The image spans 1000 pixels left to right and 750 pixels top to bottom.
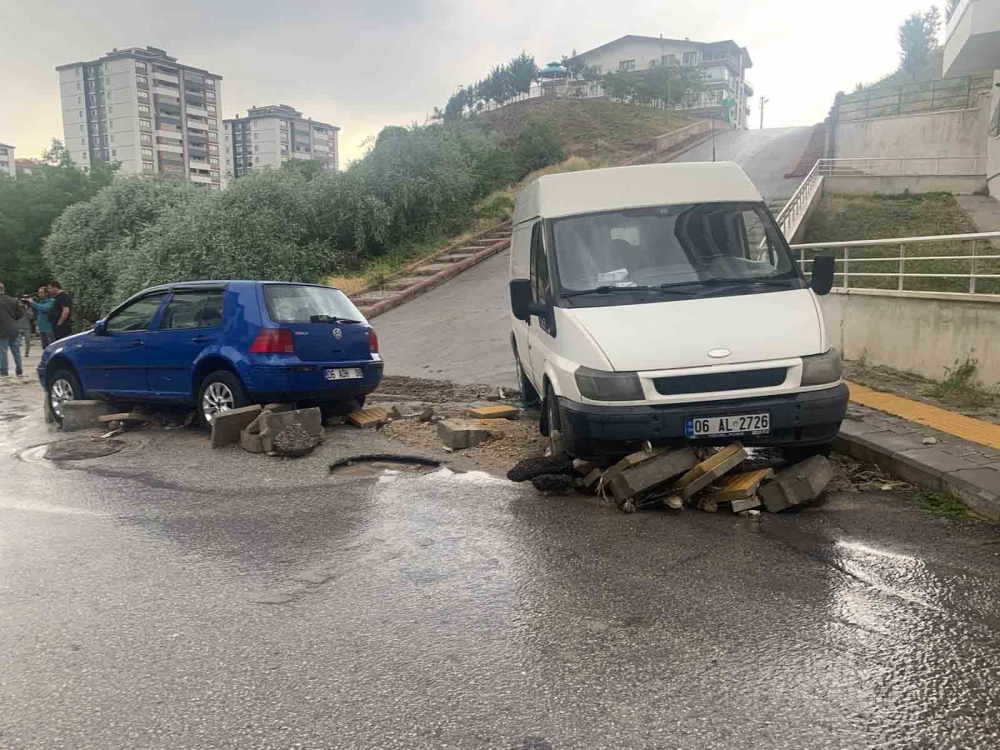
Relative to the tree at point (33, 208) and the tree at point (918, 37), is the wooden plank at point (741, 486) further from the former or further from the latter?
the tree at point (918, 37)

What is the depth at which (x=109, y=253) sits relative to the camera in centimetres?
2669

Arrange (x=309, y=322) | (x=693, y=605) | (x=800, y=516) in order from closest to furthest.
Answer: (x=693, y=605), (x=800, y=516), (x=309, y=322)

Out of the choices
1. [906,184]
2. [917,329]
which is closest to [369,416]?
[917,329]

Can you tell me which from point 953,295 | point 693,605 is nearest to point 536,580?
point 693,605

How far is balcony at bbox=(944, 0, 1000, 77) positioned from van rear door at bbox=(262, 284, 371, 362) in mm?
18007

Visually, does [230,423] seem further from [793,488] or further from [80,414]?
[793,488]

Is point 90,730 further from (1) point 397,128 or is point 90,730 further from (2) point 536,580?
(1) point 397,128

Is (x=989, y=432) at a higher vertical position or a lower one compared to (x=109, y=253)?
lower

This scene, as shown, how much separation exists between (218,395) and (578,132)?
54.4m

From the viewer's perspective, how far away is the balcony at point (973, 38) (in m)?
19.4

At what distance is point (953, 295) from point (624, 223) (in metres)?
4.41

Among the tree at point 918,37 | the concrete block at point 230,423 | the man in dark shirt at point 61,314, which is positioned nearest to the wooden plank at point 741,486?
the concrete block at point 230,423

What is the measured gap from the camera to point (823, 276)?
6.68 meters

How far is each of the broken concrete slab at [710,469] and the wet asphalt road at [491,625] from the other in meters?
0.20
